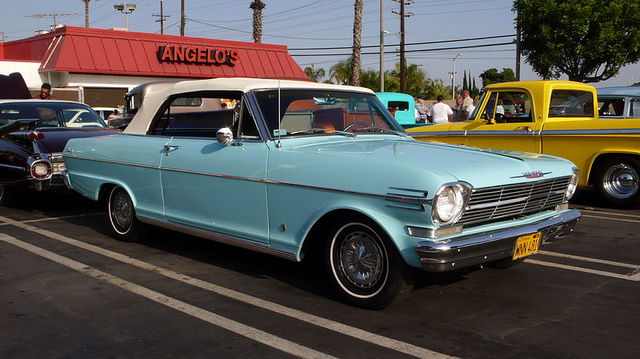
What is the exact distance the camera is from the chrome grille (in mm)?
4113

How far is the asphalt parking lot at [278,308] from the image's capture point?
3.72 meters

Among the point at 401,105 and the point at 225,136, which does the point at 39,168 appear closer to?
the point at 225,136

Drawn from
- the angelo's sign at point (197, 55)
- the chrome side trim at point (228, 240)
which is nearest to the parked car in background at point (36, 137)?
the chrome side trim at point (228, 240)

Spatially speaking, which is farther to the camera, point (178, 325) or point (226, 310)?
point (226, 310)

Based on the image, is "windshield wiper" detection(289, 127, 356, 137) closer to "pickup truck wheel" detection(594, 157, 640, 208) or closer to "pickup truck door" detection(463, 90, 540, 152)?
"pickup truck door" detection(463, 90, 540, 152)

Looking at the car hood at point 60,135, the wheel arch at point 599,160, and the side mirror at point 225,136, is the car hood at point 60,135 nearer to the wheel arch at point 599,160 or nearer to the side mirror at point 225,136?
the side mirror at point 225,136

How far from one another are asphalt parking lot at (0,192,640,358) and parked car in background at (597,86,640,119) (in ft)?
17.0

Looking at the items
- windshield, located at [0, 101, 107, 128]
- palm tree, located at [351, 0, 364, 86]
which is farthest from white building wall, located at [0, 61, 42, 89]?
windshield, located at [0, 101, 107, 128]

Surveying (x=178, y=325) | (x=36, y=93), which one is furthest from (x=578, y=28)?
(x=178, y=325)

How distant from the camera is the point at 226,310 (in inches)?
174

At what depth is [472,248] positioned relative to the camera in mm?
3986

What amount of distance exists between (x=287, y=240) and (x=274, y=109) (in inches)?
43.9

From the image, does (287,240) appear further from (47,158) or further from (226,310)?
(47,158)

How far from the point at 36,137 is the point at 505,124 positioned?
634 cm
